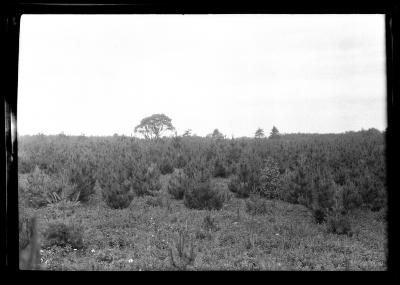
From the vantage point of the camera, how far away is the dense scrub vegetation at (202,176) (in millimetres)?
8898

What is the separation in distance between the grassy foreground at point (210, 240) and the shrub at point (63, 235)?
0.10m

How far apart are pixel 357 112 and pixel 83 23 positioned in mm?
11831

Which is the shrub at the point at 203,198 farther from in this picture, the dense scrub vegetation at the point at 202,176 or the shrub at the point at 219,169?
the shrub at the point at 219,169

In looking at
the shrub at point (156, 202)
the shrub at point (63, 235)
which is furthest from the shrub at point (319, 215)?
the shrub at point (63, 235)

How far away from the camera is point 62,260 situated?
6805 millimetres

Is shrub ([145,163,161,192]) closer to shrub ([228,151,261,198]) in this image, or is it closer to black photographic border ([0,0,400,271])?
shrub ([228,151,261,198])

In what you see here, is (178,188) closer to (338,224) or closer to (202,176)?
(202,176)

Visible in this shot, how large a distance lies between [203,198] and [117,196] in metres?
1.68
